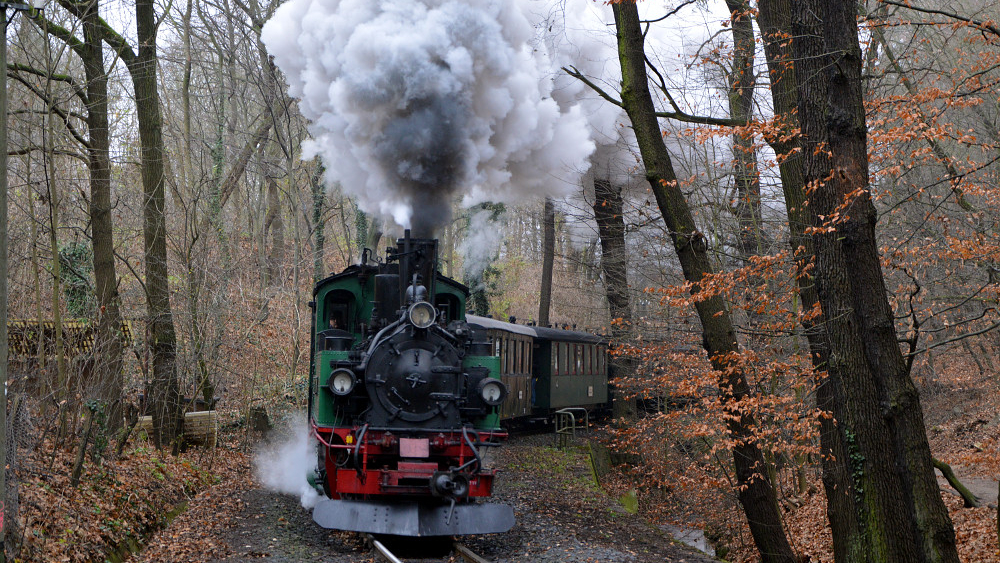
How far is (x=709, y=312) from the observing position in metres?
8.63

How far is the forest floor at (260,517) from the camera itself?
23.6 ft

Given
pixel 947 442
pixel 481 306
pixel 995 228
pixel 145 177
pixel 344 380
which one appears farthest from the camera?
pixel 481 306

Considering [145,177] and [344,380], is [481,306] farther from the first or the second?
[344,380]

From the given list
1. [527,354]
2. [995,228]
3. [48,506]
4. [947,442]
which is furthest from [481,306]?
[48,506]

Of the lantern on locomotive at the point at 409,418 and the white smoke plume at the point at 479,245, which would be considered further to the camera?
the white smoke plume at the point at 479,245

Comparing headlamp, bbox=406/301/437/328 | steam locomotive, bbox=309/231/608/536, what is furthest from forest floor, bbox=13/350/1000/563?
headlamp, bbox=406/301/437/328

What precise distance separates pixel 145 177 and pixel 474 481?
7.98 metres

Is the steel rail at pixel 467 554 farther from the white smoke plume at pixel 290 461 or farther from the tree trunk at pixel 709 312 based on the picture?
the tree trunk at pixel 709 312

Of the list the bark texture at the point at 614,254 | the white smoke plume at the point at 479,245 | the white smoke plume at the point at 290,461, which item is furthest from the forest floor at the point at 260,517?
the white smoke plume at the point at 479,245

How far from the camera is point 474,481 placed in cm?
780

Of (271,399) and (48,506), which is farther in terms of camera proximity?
(271,399)

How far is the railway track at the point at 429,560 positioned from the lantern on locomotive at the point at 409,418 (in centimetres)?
17

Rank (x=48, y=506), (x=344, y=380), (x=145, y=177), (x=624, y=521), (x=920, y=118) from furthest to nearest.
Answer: (x=145, y=177) → (x=624, y=521) → (x=344, y=380) → (x=48, y=506) → (x=920, y=118)

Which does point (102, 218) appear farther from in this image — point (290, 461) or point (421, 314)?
point (421, 314)
